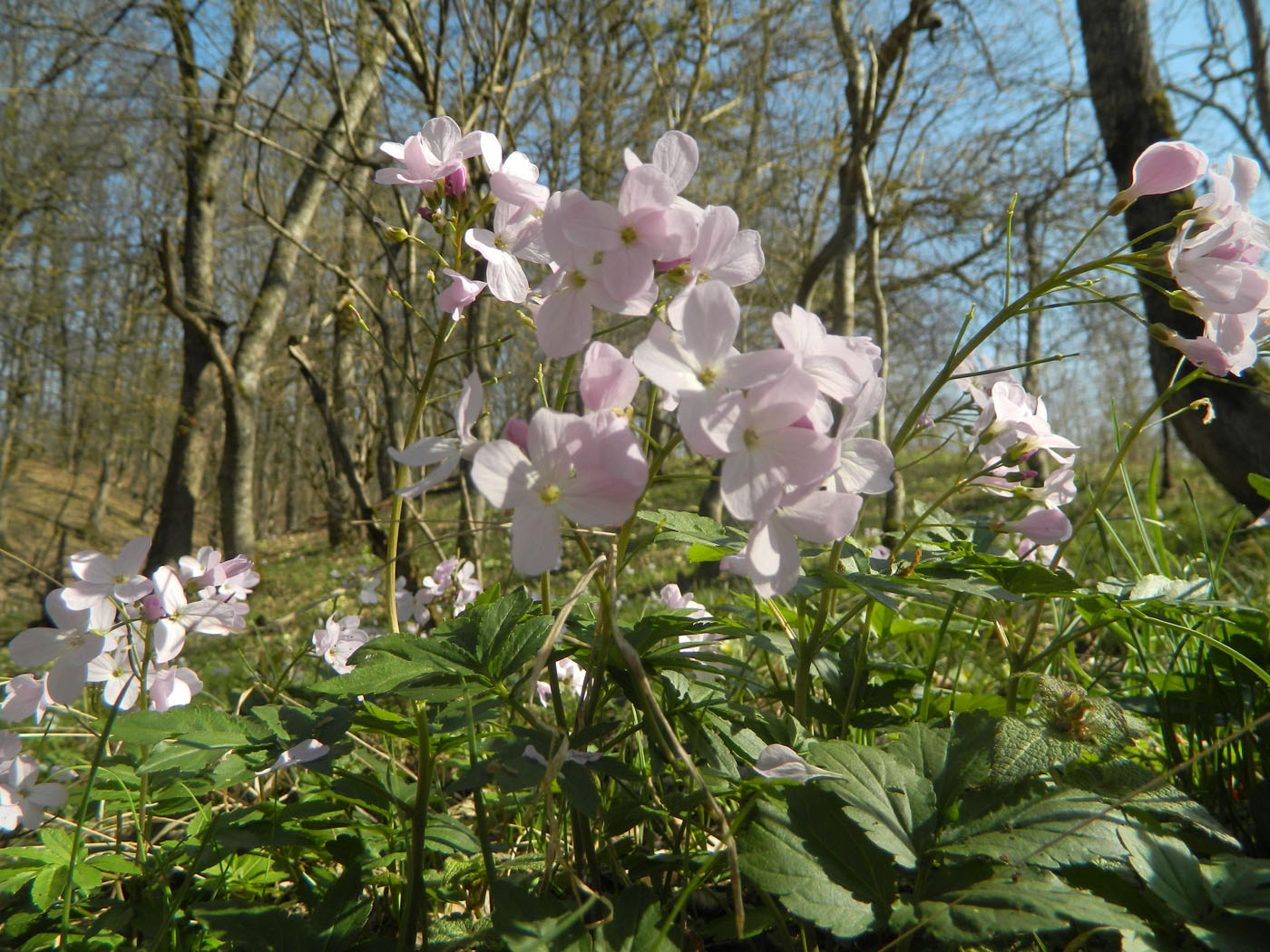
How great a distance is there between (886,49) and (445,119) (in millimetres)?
5900

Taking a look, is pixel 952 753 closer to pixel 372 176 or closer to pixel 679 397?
pixel 679 397

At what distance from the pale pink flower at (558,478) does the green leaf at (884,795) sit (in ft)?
1.45

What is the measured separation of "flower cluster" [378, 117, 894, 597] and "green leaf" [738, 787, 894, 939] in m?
0.31

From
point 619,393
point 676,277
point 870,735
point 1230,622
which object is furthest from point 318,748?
point 1230,622

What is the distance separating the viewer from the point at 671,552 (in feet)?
33.3

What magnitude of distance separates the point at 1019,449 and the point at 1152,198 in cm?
329

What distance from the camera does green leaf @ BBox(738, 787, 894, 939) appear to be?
768 millimetres

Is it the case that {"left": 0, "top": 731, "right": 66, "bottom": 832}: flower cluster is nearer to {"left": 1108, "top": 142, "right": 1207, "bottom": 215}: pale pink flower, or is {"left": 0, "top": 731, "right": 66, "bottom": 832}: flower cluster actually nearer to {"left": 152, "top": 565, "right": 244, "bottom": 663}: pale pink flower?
{"left": 152, "top": 565, "right": 244, "bottom": 663}: pale pink flower

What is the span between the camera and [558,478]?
2.58 ft

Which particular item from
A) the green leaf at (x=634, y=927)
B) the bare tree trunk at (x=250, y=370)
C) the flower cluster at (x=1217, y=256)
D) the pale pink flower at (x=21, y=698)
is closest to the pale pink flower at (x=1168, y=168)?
the flower cluster at (x=1217, y=256)

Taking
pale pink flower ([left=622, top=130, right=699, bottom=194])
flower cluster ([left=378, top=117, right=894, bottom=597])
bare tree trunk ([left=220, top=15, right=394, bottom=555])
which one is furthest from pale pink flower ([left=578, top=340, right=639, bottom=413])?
bare tree trunk ([left=220, top=15, right=394, bottom=555])

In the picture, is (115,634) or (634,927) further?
(115,634)

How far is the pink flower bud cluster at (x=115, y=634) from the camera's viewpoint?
119cm

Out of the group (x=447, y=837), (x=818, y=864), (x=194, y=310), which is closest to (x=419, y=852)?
(x=447, y=837)
